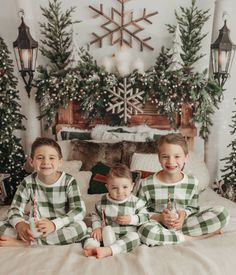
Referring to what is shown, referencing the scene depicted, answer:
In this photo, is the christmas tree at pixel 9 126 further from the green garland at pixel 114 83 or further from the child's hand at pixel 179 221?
the child's hand at pixel 179 221

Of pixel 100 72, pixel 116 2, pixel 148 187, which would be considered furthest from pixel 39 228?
pixel 116 2

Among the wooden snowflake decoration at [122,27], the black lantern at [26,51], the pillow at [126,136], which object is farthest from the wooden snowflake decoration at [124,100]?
the black lantern at [26,51]

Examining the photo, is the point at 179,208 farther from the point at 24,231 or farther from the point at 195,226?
the point at 24,231

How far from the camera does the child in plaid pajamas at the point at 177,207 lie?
2.24 meters

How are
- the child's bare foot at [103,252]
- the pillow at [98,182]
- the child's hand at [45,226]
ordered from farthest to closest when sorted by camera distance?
the pillow at [98,182], the child's hand at [45,226], the child's bare foot at [103,252]

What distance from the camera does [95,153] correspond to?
350 cm

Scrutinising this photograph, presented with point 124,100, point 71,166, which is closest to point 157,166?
point 71,166

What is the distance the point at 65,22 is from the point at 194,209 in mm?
2421

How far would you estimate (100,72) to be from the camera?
3840 mm

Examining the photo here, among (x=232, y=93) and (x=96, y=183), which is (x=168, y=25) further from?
(x=96, y=183)

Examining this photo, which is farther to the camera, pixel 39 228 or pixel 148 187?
pixel 148 187

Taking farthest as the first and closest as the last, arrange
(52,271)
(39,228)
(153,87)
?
(153,87) → (39,228) → (52,271)

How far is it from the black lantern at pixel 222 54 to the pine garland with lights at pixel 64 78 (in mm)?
1001

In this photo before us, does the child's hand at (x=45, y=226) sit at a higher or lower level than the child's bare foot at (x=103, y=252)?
higher
